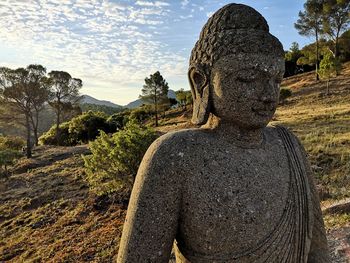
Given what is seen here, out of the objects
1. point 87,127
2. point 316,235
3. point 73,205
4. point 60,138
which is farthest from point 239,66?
point 60,138

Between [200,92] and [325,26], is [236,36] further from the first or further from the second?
Result: [325,26]

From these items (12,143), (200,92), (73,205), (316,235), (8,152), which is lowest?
(73,205)

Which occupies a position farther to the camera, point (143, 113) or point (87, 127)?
point (143, 113)

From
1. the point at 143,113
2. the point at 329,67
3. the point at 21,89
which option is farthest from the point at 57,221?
the point at 143,113

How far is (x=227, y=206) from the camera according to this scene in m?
2.06

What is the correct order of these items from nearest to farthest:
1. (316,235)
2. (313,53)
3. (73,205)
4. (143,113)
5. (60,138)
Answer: (316,235), (73,205), (60,138), (313,53), (143,113)

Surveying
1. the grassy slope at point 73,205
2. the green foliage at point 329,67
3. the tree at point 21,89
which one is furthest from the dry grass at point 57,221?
the green foliage at point 329,67

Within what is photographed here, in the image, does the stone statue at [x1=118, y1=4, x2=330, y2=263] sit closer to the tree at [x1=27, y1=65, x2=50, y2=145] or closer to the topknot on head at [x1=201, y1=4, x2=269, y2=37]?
the topknot on head at [x1=201, y1=4, x2=269, y2=37]

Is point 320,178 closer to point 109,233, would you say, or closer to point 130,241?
point 109,233

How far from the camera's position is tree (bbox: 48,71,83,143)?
41.1 m

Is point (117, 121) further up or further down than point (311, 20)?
further down

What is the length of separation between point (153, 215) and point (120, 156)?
1282cm

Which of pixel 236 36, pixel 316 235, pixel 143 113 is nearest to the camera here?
pixel 236 36

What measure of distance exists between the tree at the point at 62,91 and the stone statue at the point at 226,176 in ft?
129
